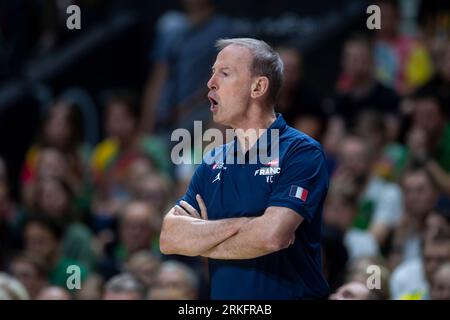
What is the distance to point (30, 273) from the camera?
8102 mm

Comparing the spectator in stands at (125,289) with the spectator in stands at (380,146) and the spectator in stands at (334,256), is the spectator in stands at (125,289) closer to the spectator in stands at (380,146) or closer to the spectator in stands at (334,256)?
the spectator in stands at (334,256)

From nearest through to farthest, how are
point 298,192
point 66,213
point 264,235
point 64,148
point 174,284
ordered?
point 264,235 < point 298,192 < point 174,284 < point 66,213 < point 64,148

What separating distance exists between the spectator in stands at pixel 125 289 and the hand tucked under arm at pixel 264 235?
7.07ft

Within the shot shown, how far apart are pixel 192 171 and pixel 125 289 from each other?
2.83 meters

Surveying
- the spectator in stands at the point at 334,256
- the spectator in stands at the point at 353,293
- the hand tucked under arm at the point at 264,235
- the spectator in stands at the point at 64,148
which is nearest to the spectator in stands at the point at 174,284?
the spectator in stands at the point at 334,256

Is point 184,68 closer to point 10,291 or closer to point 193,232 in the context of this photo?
point 10,291

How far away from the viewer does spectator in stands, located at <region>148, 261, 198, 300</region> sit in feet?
23.7

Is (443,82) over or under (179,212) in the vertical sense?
over

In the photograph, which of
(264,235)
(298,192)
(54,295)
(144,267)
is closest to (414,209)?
(144,267)

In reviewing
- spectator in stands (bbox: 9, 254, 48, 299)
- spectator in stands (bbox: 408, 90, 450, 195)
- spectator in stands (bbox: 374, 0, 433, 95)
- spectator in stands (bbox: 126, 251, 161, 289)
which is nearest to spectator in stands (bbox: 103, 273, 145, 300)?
spectator in stands (bbox: 126, 251, 161, 289)
